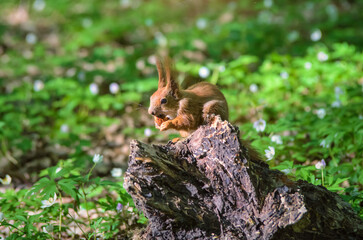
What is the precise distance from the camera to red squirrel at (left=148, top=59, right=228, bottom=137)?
2.21 meters

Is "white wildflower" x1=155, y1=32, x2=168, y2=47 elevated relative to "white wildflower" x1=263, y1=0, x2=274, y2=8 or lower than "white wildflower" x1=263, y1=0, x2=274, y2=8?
lower

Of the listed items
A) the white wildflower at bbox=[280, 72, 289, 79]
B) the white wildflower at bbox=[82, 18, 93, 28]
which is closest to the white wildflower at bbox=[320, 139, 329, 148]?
the white wildflower at bbox=[280, 72, 289, 79]

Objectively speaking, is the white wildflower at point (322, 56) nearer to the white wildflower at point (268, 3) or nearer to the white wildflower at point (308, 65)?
the white wildflower at point (308, 65)

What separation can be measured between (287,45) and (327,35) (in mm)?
706

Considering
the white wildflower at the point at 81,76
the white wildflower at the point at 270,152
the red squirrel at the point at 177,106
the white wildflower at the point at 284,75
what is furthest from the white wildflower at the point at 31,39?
the white wildflower at the point at 270,152

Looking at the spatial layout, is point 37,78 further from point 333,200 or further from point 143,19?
point 333,200

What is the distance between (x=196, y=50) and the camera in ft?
20.5

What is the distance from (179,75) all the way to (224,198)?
3589mm

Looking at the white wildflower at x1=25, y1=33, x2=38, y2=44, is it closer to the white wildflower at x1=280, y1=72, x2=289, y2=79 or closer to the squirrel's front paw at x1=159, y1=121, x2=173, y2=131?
the white wildflower at x1=280, y1=72, x2=289, y2=79

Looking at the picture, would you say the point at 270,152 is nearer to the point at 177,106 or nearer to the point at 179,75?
the point at 177,106

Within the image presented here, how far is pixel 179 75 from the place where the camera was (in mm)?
5352

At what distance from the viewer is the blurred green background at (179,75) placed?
319 centimetres

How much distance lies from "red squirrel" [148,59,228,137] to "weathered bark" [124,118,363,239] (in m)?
0.22

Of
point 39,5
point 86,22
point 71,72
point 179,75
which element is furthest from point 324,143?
point 39,5
